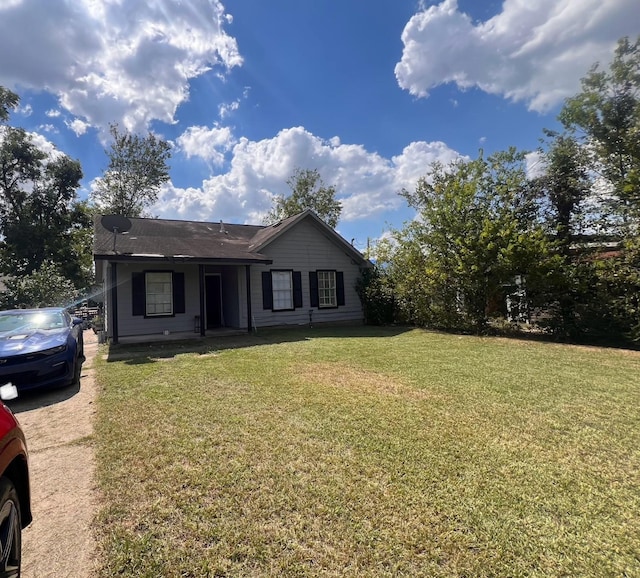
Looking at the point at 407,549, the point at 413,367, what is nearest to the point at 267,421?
the point at 407,549

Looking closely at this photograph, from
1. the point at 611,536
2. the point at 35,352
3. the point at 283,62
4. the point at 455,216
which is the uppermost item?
the point at 283,62

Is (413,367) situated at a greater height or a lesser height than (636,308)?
A: lesser

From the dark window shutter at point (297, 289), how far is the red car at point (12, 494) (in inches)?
476

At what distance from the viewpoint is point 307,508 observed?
2.59 meters

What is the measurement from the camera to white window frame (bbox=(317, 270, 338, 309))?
15.0 meters

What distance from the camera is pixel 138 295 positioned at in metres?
11.6

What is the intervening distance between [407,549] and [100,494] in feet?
8.27

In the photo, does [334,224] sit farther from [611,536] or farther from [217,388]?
[611,536]

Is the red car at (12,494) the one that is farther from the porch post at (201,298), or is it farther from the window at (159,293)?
the window at (159,293)

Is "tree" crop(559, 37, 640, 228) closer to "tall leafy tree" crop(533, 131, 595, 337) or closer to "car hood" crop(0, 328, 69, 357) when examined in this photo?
"tall leafy tree" crop(533, 131, 595, 337)

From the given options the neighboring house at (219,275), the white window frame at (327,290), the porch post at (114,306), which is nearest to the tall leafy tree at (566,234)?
the neighboring house at (219,275)

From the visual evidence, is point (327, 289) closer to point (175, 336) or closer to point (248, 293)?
point (248, 293)

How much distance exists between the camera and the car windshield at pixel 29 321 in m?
6.86

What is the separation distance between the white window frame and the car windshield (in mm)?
9377
